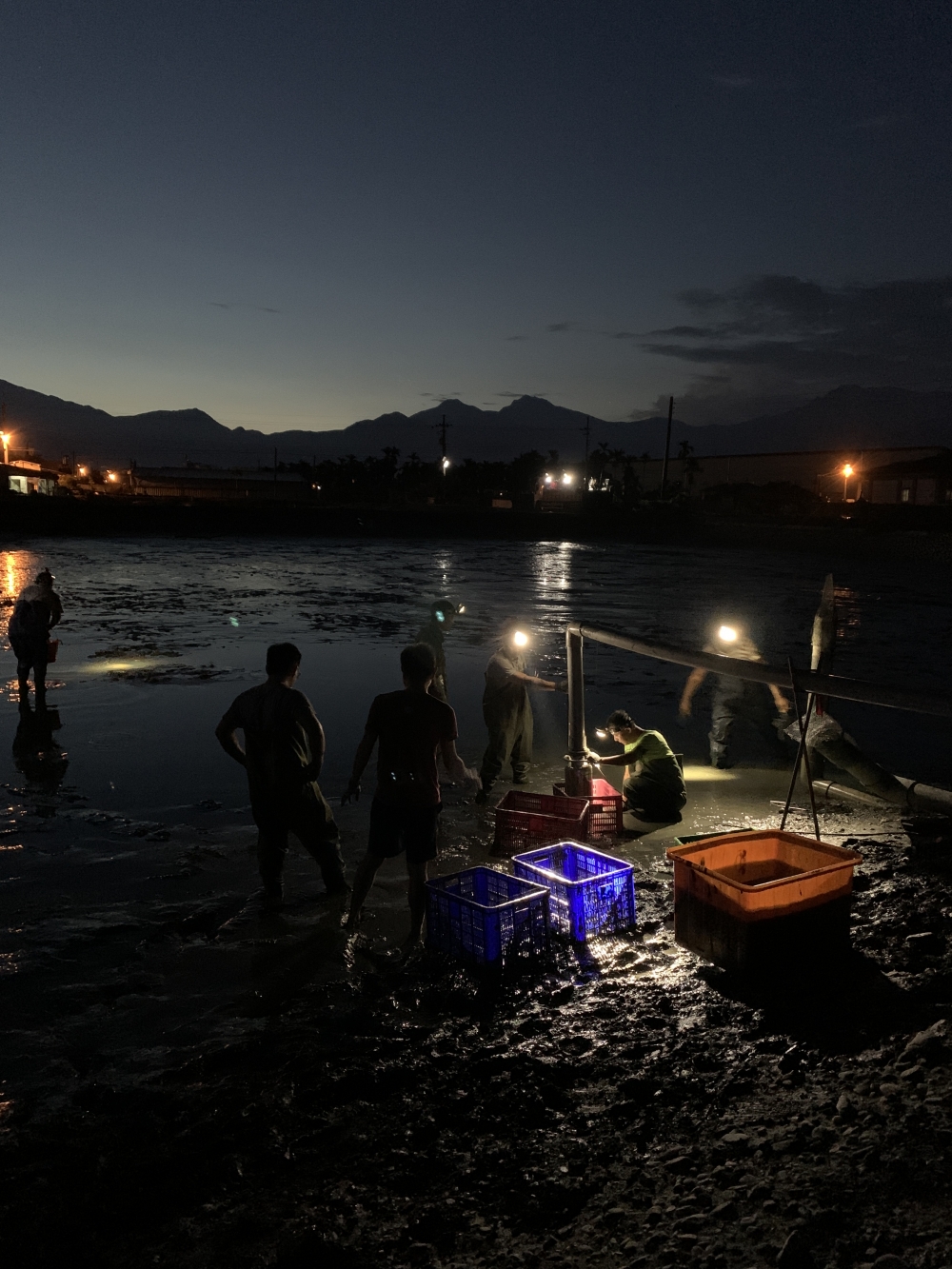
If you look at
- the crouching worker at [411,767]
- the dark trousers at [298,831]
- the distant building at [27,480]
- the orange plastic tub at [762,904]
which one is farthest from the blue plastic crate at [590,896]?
the distant building at [27,480]

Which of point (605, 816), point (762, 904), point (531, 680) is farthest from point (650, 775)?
point (762, 904)

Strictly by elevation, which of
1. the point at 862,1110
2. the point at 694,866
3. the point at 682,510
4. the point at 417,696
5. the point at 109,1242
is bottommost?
the point at 109,1242

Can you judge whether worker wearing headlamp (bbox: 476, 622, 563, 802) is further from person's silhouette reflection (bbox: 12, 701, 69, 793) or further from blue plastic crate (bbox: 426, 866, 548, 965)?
person's silhouette reflection (bbox: 12, 701, 69, 793)

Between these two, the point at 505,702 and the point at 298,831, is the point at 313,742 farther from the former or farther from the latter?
the point at 505,702

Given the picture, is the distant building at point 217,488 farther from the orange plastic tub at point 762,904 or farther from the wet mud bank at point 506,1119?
the wet mud bank at point 506,1119

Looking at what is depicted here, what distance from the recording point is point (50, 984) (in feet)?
16.0

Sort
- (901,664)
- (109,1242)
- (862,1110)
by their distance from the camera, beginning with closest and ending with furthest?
(109,1242), (862,1110), (901,664)

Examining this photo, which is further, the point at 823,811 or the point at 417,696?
the point at 823,811

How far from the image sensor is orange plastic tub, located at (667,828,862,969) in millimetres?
4613

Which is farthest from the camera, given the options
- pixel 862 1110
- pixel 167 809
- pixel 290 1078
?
pixel 167 809

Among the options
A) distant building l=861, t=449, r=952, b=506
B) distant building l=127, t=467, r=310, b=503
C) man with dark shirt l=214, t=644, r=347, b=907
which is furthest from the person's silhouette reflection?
distant building l=127, t=467, r=310, b=503

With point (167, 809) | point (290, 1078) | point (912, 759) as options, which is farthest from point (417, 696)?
point (912, 759)

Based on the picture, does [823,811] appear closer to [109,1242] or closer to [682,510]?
[109,1242]

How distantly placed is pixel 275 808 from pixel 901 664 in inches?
571
